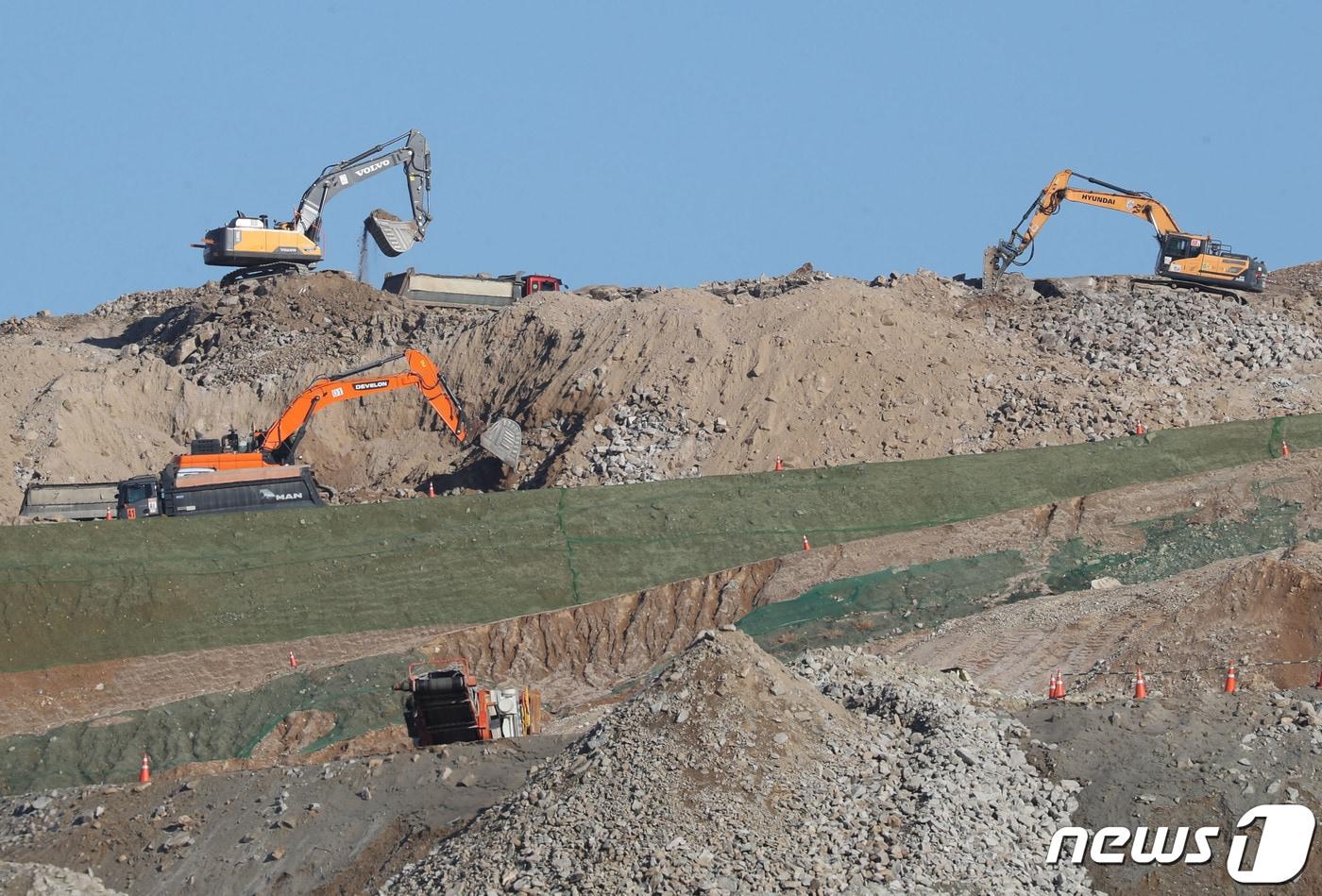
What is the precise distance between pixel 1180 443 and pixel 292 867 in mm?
18799

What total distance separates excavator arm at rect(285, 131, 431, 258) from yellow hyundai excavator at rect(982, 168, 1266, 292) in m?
15.5

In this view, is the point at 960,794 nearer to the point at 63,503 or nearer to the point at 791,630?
the point at 791,630

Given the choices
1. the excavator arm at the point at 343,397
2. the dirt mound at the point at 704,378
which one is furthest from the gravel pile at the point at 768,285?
the excavator arm at the point at 343,397

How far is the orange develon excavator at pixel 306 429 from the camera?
31125 mm

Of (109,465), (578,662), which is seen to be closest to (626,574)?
(578,662)

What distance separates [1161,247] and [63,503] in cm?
2537

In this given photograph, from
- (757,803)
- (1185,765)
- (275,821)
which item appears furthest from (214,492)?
(1185,765)

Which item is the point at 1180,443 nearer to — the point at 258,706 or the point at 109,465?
the point at 258,706

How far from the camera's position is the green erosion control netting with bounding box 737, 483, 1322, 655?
1078 inches

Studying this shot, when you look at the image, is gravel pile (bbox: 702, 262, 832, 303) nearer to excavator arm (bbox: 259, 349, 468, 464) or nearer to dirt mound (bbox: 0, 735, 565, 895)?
excavator arm (bbox: 259, 349, 468, 464)

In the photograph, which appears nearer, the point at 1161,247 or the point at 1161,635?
the point at 1161,635

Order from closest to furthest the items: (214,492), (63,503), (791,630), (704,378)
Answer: (791,630), (214,492), (63,503), (704,378)

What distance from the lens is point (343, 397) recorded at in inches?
1328

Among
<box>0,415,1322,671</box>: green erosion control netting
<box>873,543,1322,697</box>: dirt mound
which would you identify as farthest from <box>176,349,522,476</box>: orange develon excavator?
<box>873,543,1322,697</box>: dirt mound
